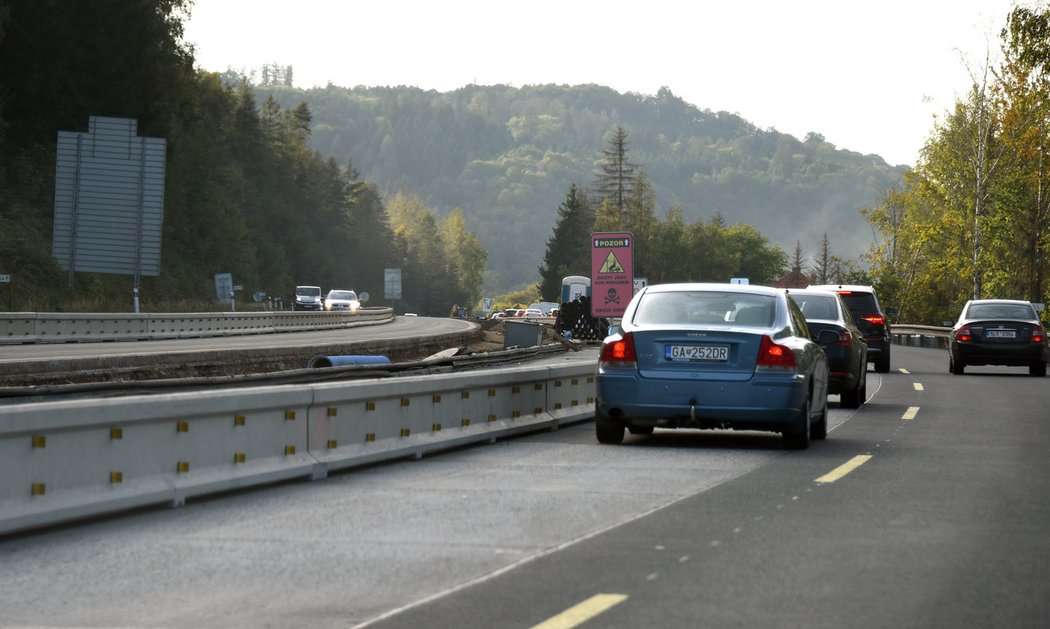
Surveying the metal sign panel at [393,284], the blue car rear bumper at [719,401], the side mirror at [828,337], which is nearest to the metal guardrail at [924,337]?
the side mirror at [828,337]

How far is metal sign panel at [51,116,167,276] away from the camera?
4422 centimetres

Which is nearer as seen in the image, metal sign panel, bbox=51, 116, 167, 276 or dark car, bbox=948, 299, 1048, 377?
dark car, bbox=948, 299, 1048, 377

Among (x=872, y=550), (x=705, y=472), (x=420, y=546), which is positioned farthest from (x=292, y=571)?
(x=705, y=472)

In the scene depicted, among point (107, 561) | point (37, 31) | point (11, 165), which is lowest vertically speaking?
point (107, 561)

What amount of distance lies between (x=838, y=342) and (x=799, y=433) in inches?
256

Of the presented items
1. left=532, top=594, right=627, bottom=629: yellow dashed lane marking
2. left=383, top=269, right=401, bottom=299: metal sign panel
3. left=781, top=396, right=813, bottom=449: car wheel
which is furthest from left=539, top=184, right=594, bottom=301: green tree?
left=532, top=594, right=627, bottom=629: yellow dashed lane marking

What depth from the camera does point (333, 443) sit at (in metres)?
11.4

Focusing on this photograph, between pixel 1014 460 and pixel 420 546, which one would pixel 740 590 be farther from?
pixel 1014 460

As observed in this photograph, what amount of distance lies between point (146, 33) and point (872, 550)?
66.7 metres

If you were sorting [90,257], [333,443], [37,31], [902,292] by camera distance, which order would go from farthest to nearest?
1. [902,292]
2. [37,31]
3. [90,257]
4. [333,443]

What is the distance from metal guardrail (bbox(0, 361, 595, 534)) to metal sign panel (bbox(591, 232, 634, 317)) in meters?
20.0

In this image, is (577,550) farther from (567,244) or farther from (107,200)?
(567,244)

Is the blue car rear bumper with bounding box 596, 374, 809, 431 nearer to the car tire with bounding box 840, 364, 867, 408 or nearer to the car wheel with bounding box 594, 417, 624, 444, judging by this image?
the car wheel with bounding box 594, 417, 624, 444

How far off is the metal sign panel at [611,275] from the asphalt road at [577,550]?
21863mm
